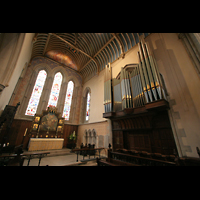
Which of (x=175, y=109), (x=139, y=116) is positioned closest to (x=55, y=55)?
(x=139, y=116)

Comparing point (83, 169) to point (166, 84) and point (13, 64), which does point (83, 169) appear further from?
point (166, 84)

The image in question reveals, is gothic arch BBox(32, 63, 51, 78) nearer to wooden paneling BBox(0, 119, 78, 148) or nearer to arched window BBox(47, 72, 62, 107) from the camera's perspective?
arched window BBox(47, 72, 62, 107)

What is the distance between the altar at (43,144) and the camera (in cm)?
629

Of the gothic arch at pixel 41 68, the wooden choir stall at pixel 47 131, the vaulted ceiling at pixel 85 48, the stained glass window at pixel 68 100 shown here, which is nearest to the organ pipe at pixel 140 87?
the vaulted ceiling at pixel 85 48

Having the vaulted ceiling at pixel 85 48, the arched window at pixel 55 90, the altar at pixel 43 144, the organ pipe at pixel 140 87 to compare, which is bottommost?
the altar at pixel 43 144

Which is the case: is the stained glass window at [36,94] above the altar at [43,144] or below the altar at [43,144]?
above

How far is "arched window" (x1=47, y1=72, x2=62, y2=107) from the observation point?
9500mm

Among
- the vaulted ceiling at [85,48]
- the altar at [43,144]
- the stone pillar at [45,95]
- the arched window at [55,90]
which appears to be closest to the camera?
the altar at [43,144]

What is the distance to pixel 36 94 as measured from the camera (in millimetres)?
8742

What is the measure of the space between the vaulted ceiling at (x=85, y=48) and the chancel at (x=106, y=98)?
9 centimetres

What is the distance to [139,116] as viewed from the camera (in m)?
4.76

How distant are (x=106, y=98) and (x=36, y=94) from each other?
689 centimetres

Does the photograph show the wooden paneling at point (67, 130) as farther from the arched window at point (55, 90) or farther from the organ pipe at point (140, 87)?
the organ pipe at point (140, 87)

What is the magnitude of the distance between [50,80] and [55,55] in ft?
10.7
